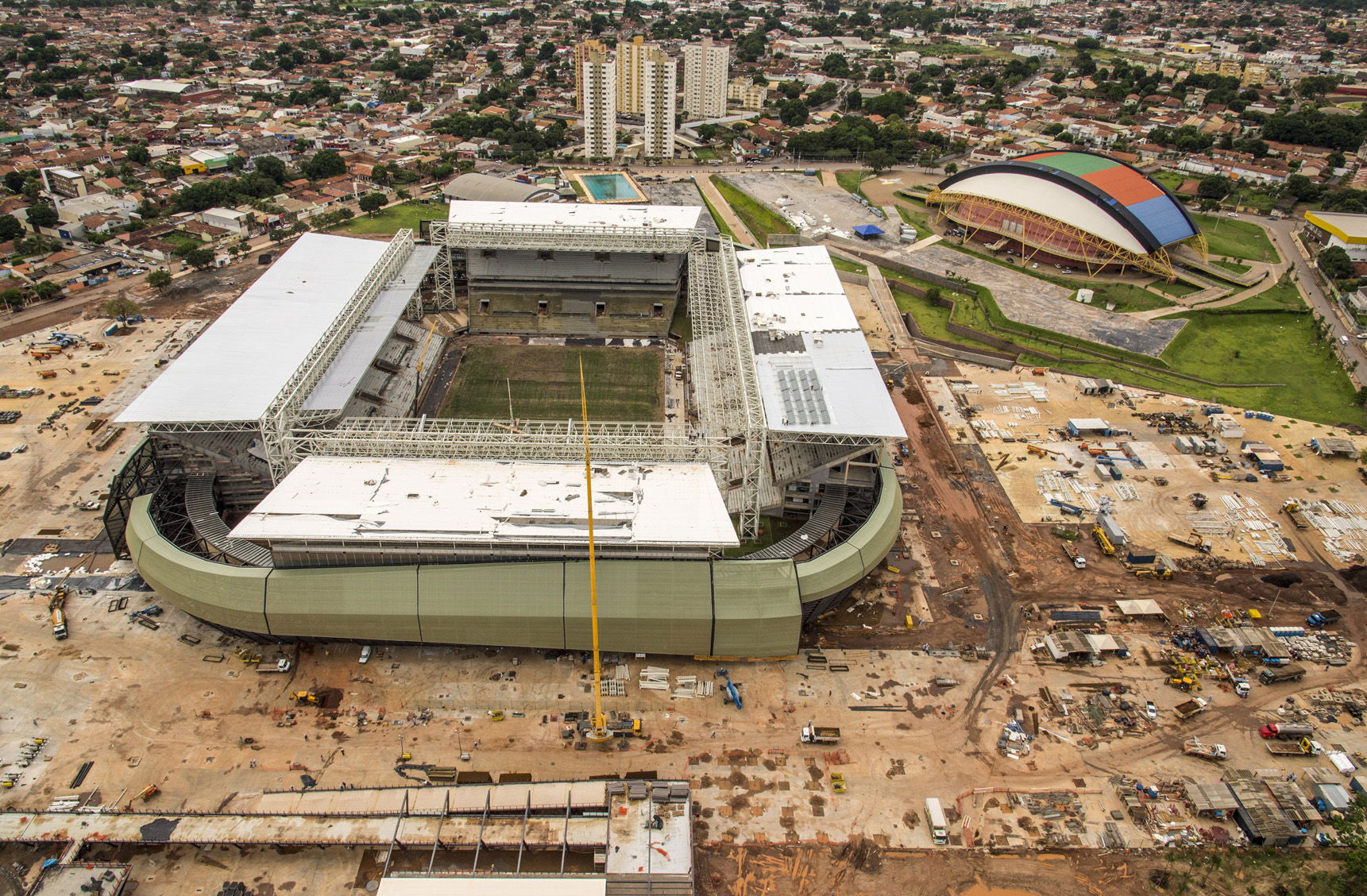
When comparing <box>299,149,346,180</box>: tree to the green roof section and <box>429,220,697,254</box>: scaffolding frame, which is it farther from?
the green roof section

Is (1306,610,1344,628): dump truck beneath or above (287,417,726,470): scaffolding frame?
beneath

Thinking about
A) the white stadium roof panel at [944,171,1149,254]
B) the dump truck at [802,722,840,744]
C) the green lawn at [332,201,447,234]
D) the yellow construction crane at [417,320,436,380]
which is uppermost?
the white stadium roof panel at [944,171,1149,254]

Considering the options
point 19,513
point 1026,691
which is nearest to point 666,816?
point 1026,691

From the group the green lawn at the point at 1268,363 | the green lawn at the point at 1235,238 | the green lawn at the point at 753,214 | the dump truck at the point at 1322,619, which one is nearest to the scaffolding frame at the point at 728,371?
the green lawn at the point at 753,214

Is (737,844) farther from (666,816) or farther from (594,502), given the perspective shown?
(594,502)

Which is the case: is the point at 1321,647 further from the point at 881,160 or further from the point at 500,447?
the point at 881,160

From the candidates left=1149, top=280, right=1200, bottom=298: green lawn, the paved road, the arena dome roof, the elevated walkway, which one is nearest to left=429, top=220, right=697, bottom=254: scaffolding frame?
the elevated walkway
